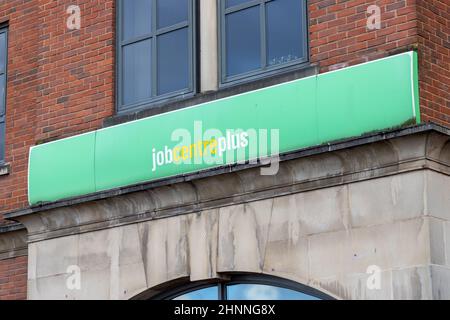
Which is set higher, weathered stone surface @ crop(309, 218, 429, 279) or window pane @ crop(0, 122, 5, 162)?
window pane @ crop(0, 122, 5, 162)

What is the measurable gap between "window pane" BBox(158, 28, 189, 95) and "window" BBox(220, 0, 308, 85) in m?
0.55

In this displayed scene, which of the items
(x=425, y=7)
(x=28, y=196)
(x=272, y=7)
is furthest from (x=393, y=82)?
(x=28, y=196)

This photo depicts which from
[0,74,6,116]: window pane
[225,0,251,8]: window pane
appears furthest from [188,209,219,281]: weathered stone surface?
[0,74,6,116]: window pane

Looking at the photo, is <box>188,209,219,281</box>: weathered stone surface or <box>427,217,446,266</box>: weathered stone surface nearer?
<box>427,217,446,266</box>: weathered stone surface

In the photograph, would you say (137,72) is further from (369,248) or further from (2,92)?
(369,248)

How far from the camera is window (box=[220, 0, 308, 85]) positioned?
12.3m

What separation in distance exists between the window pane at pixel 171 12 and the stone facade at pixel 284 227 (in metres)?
2.14

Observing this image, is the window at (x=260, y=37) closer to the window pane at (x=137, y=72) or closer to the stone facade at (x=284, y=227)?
the window pane at (x=137, y=72)

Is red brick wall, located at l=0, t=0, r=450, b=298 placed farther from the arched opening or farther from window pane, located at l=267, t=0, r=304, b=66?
the arched opening

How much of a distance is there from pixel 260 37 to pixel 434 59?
211 cm

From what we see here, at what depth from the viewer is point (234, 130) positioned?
12.1 m

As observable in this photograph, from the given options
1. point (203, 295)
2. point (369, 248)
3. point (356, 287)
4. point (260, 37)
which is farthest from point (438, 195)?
point (203, 295)

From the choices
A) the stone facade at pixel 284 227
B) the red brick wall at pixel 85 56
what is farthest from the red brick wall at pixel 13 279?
the stone facade at pixel 284 227
